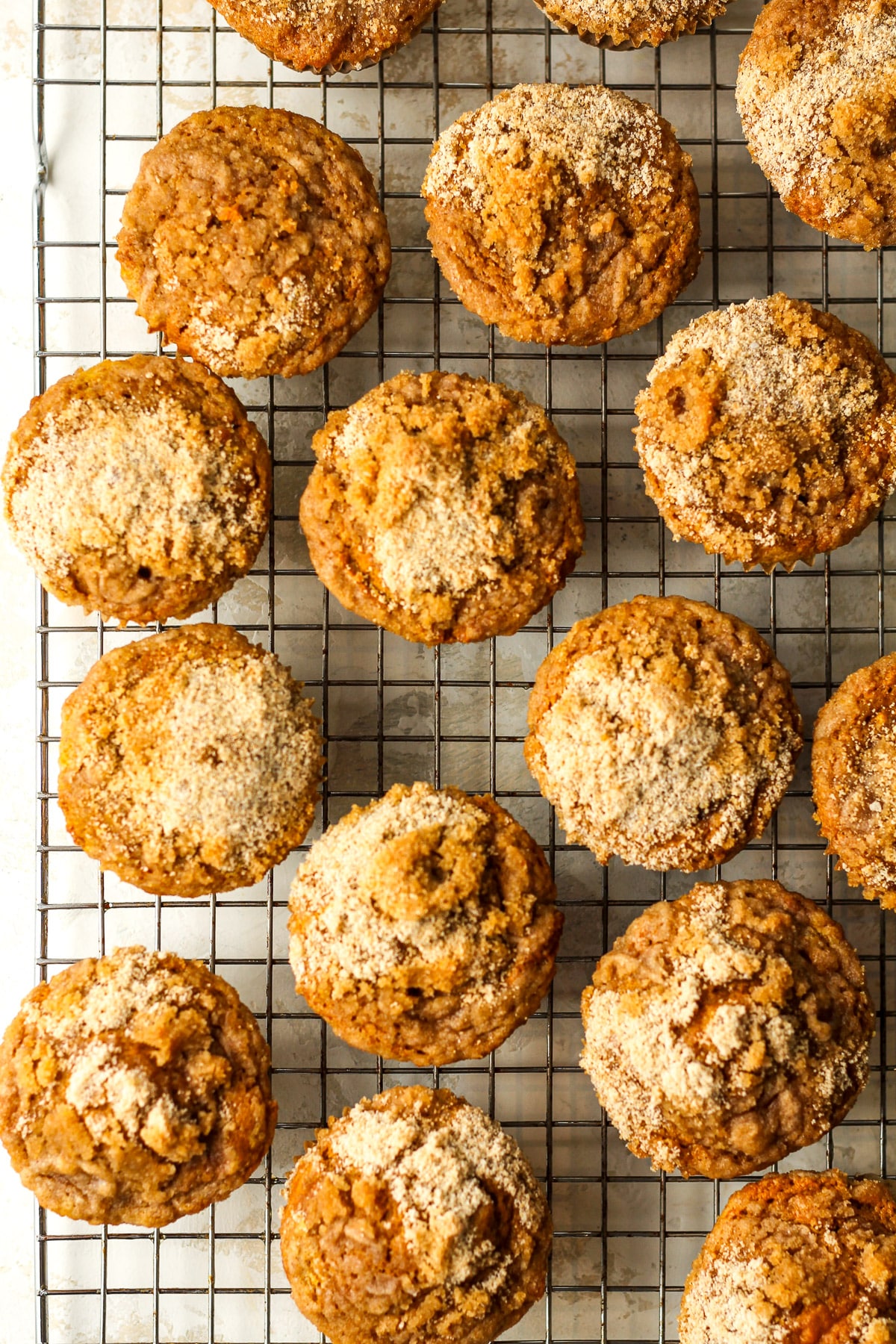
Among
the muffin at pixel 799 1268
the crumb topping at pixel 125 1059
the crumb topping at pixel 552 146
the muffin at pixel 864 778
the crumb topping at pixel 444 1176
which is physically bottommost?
the muffin at pixel 799 1268

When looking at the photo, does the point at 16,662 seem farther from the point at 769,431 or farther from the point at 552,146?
the point at 769,431

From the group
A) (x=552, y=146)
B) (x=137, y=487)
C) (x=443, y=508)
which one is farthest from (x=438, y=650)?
(x=552, y=146)

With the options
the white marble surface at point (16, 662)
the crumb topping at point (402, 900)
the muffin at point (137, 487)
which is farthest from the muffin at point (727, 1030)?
the white marble surface at point (16, 662)

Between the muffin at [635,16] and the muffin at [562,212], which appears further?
the muffin at [635,16]

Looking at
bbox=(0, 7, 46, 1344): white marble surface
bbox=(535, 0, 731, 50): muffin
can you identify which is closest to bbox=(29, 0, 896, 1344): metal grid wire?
bbox=(0, 7, 46, 1344): white marble surface

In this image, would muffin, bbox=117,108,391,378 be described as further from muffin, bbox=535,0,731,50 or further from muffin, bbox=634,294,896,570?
muffin, bbox=634,294,896,570

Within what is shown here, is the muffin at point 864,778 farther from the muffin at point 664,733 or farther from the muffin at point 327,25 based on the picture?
the muffin at point 327,25

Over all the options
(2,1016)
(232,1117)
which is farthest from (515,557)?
(2,1016)
